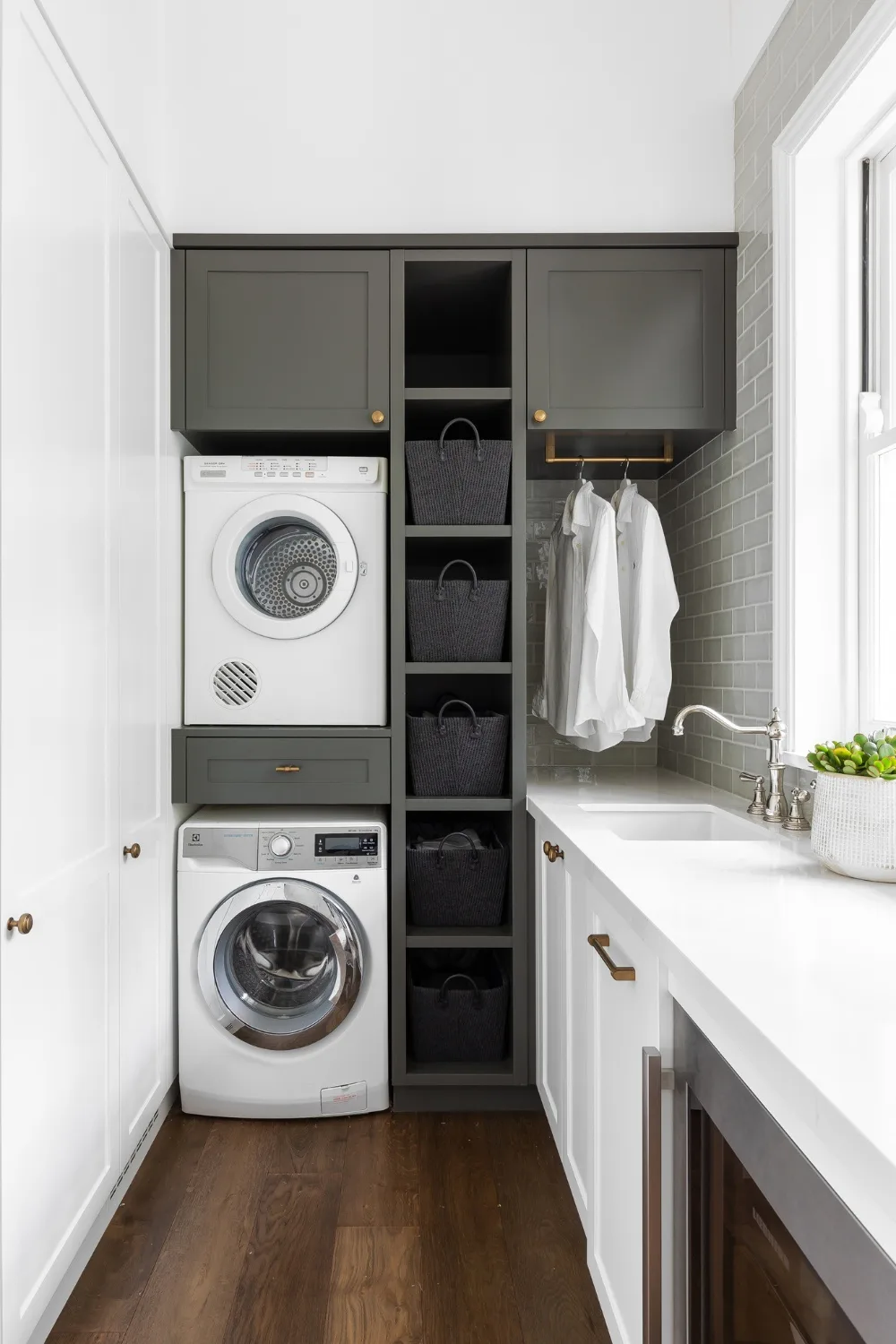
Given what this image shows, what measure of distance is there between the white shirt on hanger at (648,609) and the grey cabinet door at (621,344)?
27cm

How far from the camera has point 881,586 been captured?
1848 millimetres

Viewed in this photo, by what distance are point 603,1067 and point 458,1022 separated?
91 cm

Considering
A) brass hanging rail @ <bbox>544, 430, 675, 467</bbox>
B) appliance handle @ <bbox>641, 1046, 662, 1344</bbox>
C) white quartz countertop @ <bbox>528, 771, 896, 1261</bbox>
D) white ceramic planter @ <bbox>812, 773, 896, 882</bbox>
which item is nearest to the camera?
white quartz countertop @ <bbox>528, 771, 896, 1261</bbox>

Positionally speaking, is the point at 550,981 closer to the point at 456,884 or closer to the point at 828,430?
the point at 456,884

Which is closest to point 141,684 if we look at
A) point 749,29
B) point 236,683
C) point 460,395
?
point 236,683

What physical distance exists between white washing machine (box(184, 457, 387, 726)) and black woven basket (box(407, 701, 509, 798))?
0.45ft

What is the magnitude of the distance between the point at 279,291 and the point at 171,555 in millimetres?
760

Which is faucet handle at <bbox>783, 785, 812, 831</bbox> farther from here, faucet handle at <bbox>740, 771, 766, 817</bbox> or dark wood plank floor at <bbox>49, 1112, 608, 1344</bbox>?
dark wood plank floor at <bbox>49, 1112, 608, 1344</bbox>

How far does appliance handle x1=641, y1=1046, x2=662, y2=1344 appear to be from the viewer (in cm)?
109

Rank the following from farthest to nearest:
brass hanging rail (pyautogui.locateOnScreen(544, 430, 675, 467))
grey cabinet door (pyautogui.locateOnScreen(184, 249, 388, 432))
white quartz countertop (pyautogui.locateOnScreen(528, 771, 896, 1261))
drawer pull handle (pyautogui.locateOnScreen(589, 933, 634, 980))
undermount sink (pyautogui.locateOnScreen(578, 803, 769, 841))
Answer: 1. brass hanging rail (pyautogui.locateOnScreen(544, 430, 675, 467))
2. grey cabinet door (pyautogui.locateOnScreen(184, 249, 388, 432))
3. undermount sink (pyautogui.locateOnScreen(578, 803, 769, 841))
4. drawer pull handle (pyautogui.locateOnScreen(589, 933, 634, 980))
5. white quartz countertop (pyautogui.locateOnScreen(528, 771, 896, 1261))

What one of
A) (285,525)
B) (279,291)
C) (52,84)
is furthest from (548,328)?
(52,84)

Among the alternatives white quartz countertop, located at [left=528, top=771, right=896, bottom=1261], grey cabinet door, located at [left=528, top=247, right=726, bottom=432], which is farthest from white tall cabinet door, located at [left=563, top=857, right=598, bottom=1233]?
grey cabinet door, located at [left=528, top=247, right=726, bottom=432]

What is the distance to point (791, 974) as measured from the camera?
0.95 meters

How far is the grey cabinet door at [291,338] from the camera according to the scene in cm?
222
